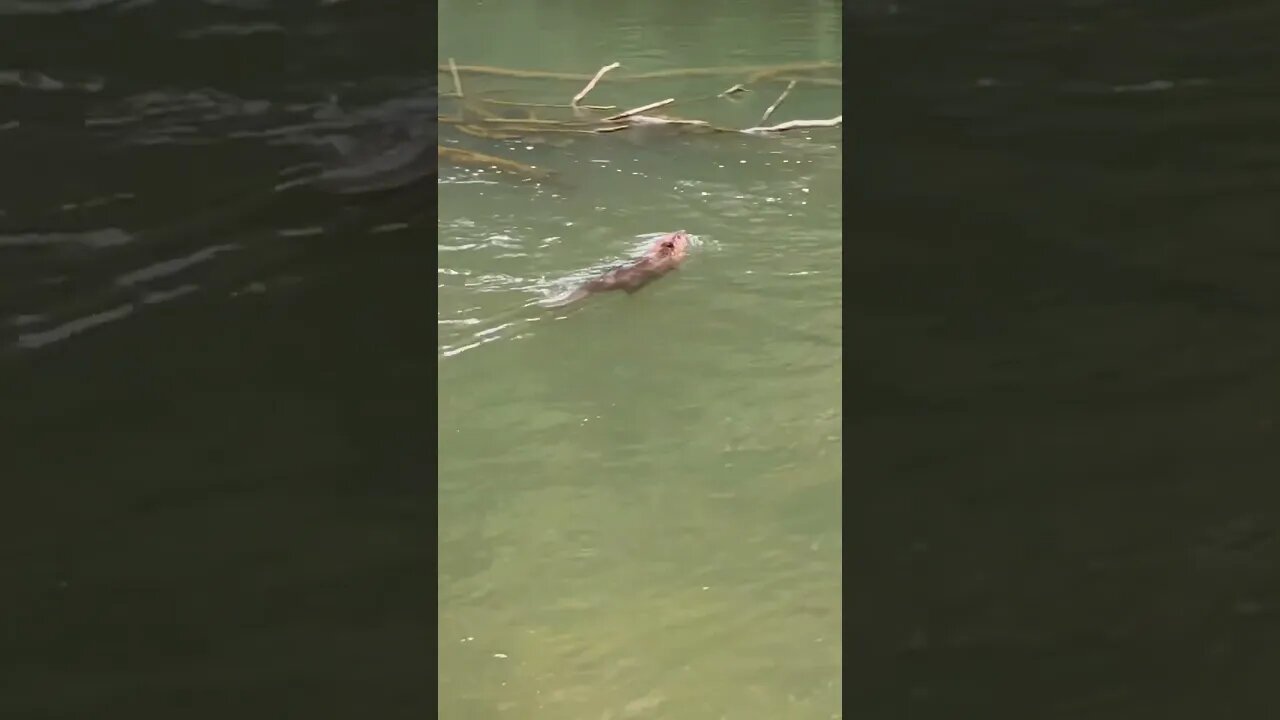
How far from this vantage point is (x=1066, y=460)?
718 millimetres

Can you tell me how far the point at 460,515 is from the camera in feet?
2.23

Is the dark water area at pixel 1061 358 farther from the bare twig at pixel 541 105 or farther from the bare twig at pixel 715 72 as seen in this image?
the bare twig at pixel 541 105

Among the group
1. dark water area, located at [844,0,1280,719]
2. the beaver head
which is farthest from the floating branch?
dark water area, located at [844,0,1280,719]

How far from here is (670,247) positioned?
2.28 ft

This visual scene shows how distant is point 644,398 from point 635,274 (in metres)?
0.11
